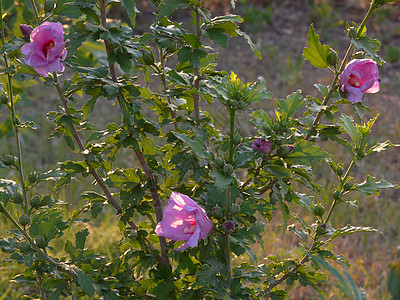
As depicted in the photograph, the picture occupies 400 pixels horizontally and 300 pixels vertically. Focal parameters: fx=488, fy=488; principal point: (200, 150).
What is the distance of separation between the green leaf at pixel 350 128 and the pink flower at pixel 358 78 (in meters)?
0.06

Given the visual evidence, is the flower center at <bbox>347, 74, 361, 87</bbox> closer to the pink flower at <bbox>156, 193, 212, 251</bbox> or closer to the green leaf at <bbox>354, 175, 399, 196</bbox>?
the green leaf at <bbox>354, 175, 399, 196</bbox>

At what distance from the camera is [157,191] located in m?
1.46

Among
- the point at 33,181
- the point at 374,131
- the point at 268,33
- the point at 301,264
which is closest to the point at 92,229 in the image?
the point at 33,181

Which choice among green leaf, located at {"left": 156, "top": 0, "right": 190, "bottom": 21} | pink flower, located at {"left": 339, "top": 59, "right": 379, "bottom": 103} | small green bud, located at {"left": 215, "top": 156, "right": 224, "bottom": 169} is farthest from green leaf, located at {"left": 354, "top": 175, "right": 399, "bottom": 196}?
green leaf, located at {"left": 156, "top": 0, "right": 190, "bottom": 21}

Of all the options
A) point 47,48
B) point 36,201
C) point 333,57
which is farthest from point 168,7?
point 36,201

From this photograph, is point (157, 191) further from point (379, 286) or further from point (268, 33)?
point (268, 33)

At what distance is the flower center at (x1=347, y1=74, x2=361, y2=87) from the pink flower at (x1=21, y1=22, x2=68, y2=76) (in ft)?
2.40

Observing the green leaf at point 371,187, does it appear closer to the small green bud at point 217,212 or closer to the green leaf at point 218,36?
the small green bud at point 217,212

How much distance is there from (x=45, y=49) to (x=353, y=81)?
78cm

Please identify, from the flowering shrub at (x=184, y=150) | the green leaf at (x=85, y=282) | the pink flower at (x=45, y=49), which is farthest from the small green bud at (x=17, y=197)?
the pink flower at (x=45, y=49)

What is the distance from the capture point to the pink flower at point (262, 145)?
45.6 inches

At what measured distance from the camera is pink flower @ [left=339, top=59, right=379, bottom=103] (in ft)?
4.04

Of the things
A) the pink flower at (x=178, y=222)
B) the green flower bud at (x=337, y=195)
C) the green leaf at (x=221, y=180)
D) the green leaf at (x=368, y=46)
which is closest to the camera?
the green leaf at (x=221, y=180)

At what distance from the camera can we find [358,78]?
49.4 inches
